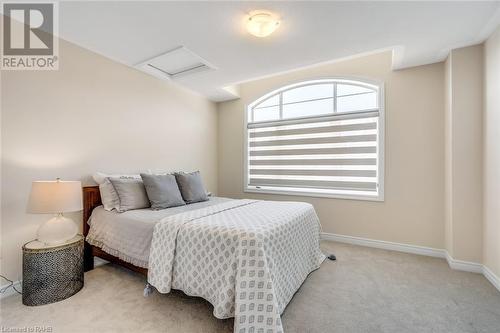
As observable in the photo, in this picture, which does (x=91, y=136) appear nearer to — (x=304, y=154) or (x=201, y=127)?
(x=201, y=127)

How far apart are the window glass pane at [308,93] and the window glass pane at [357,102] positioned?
0.79 ft

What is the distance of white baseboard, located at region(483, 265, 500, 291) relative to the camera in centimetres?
214

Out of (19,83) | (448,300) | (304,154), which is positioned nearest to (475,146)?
(448,300)

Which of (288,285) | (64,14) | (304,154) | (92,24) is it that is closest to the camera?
(288,285)

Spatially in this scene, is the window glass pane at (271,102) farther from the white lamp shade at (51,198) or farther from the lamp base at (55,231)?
the lamp base at (55,231)

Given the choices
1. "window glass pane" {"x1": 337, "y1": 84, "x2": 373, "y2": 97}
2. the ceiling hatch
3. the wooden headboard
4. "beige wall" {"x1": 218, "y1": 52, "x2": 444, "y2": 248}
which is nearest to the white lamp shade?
the wooden headboard

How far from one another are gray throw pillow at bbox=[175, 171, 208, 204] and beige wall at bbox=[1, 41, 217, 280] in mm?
641

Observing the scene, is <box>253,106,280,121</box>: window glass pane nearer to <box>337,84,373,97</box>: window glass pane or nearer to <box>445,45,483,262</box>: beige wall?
<box>337,84,373,97</box>: window glass pane

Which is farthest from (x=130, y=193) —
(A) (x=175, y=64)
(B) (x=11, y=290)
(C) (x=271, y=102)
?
(C) (x=271, y=102)

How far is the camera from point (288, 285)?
184 cm

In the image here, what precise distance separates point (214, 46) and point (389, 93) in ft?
8.24

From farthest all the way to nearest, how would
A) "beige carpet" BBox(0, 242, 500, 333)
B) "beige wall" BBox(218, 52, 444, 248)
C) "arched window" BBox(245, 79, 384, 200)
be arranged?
"arched window" BBox(245, 79, 384, 200), "beige wall" BBox(218, 52, 444, 248), "beige carpet" BBox(0, 242, 500, 333)

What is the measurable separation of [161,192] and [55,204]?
37.5 inches

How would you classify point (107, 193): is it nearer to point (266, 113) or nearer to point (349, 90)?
point (266, 113)
